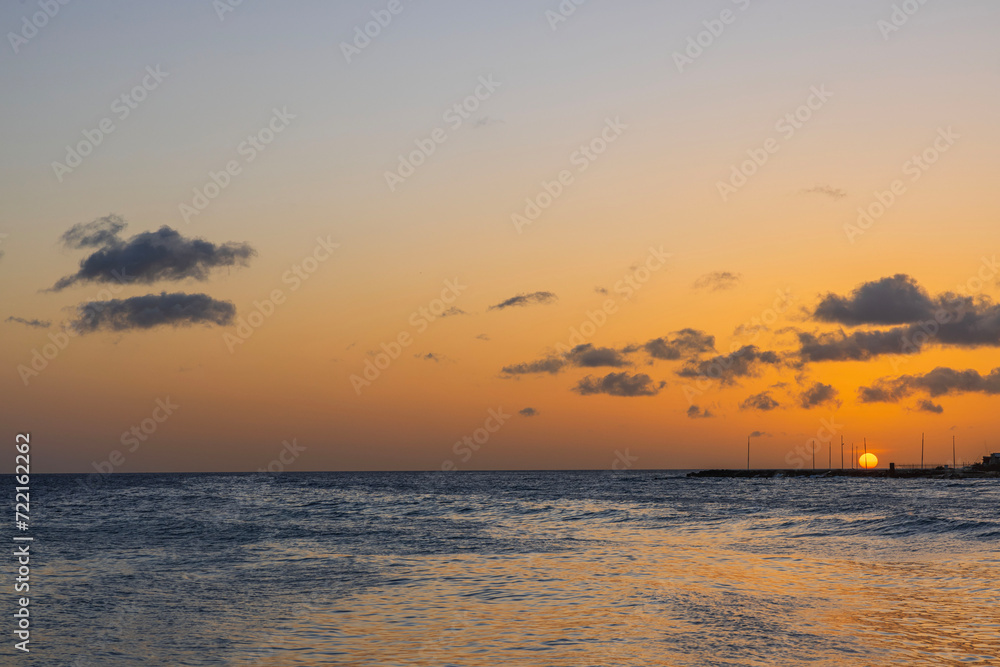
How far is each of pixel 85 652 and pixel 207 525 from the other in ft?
131

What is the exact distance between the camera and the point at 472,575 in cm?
3195

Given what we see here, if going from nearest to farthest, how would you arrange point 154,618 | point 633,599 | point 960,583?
point 154,618 < point 633,599 < point 960,583

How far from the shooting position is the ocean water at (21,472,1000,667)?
1948 cm

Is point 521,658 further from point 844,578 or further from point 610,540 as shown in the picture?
point 610,540

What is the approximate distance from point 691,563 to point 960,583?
10482mm

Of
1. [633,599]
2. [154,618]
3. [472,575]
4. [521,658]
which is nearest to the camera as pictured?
[521,658]

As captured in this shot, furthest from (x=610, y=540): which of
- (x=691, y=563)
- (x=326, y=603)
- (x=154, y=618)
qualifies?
(x=154, y=618)

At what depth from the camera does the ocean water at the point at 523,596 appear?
63.9 ft

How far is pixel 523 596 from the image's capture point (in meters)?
26.7

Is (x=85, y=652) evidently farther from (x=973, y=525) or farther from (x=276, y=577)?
(x=973, y=525)

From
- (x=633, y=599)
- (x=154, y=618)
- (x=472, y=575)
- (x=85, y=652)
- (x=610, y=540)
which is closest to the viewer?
(x=85, y=652)

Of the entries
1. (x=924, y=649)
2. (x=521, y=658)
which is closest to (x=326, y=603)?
(x=521, y=658)

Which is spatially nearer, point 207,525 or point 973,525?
point 973,525

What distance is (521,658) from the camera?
18.7 meters
